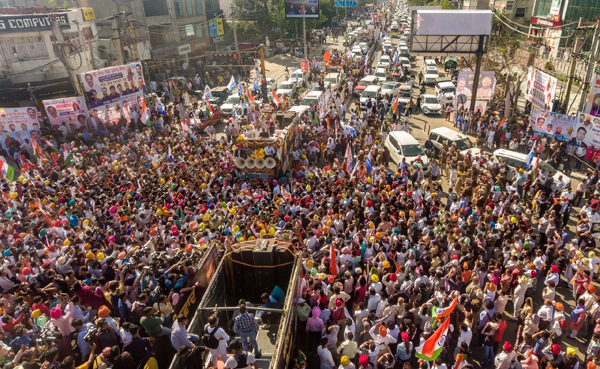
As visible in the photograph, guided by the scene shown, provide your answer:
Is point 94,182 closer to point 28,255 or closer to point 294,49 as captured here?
point 28,255

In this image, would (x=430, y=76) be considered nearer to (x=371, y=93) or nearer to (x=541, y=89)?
(x=371, y=93)

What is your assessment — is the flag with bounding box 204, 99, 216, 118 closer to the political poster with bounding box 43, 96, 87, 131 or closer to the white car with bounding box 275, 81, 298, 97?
the political poster with bounding box 43, 96, 87, 131

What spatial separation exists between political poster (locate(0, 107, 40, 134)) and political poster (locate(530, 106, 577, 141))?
73.2ft

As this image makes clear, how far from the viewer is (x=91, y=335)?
626 cm

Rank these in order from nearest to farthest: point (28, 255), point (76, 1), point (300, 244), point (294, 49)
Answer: point (28, 255)
point (300, 244)
point (76, 1)
point (294, 49)

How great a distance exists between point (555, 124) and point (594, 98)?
1625 millimetres

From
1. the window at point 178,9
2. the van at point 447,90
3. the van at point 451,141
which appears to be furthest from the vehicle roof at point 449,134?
the window at point 178,9

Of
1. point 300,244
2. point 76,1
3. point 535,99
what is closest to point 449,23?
point 535,99

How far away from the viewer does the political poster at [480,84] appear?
20.8m

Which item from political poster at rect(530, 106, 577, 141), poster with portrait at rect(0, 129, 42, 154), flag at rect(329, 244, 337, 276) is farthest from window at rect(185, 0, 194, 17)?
flag at rect(329, 244, 337, 276)

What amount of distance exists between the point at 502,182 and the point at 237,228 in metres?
9.47

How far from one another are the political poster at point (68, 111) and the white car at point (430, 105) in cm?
1941

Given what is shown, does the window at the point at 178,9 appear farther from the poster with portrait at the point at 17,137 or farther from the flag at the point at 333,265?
the flag at the point at 333,265

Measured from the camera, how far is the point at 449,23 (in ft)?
64.5
